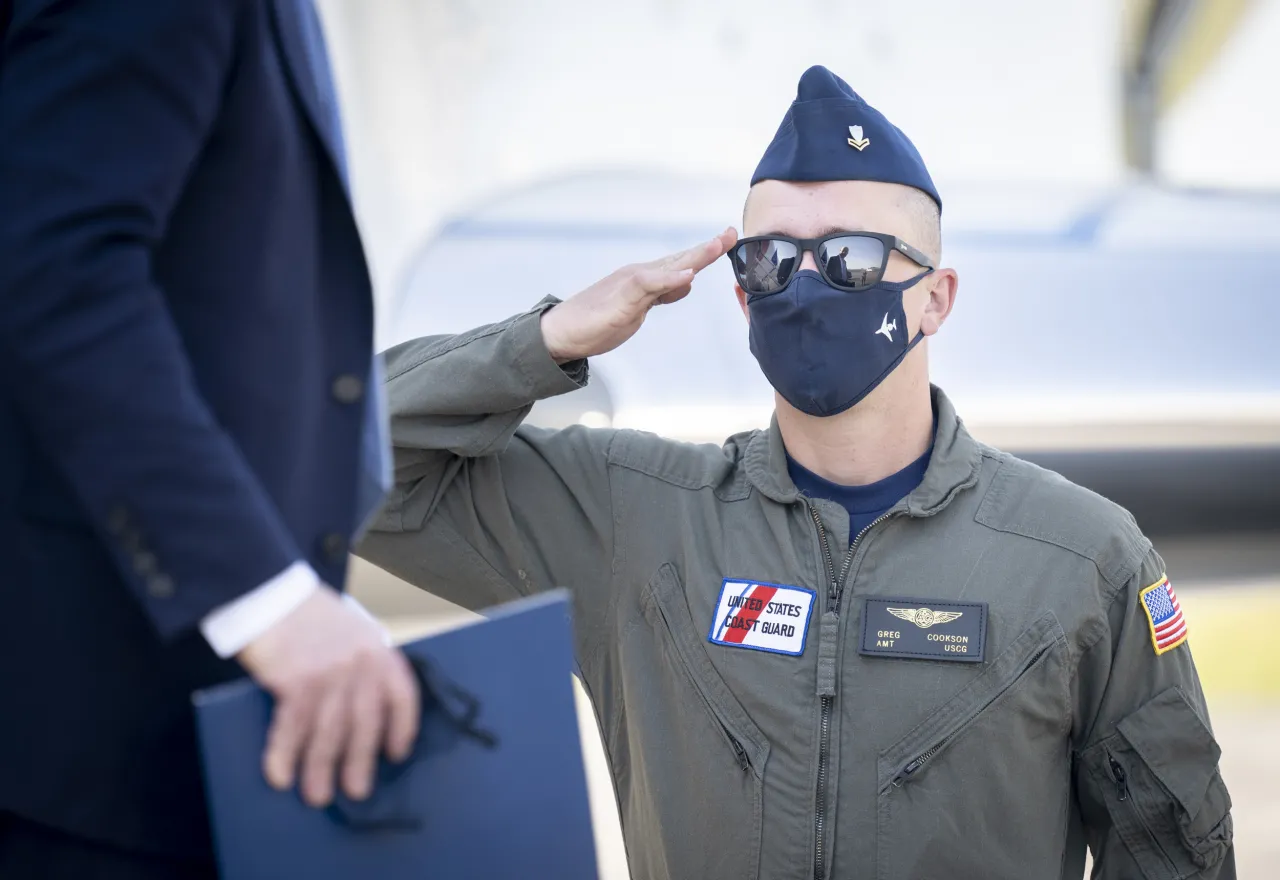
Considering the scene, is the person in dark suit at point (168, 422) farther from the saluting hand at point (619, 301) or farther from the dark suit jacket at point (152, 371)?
the saluting hand at point (619, 301)

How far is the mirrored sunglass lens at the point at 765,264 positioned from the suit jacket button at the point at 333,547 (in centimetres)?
92

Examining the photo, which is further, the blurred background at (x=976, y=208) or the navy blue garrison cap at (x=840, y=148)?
the blurred background at (x=976, y=208)

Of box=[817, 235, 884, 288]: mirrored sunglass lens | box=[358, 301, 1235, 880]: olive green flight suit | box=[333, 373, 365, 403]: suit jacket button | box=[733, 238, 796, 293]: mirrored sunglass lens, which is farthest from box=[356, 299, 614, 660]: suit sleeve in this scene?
box=[333, 373, 365, 403]: suit jacket button

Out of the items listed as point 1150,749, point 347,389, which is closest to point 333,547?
point 347,389

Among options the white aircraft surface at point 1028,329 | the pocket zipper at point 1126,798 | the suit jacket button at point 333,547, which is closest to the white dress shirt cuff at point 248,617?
the suit jacket button at point 333,547

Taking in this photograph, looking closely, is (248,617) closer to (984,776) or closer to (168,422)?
(168,422)

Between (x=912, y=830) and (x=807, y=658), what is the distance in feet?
0.74

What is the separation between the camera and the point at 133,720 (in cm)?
68

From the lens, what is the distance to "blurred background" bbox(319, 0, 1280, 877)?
3268 millimetres

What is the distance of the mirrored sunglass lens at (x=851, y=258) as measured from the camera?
1.55 metres

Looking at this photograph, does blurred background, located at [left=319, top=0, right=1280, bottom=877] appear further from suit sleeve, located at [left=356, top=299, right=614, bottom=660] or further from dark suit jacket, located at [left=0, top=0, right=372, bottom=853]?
dark suit jacket, located at [left=0, top=0, right=372, bottom=853]

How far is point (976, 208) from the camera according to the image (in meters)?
4.04

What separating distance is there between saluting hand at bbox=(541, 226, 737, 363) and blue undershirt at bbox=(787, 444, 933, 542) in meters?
0.30

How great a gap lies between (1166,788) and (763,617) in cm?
50
